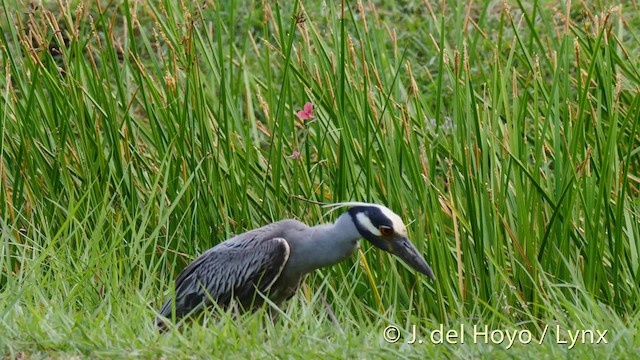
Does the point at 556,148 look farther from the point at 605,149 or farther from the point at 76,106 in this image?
the point at 76,106

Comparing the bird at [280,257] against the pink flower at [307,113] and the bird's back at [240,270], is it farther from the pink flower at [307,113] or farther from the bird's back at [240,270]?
the pink flower at [307,113]

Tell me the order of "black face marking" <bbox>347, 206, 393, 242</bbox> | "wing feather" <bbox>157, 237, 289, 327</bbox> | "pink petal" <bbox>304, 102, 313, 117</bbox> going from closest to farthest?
"black face marking" <bbox>347, 206, 393, 242</bbox>
"wing feather" <bbox>157, 237, 289, 327</bbox>
"pink petal" <bbox>304, 102, 313, 117</bbox>

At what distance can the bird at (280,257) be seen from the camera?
3.99 meters

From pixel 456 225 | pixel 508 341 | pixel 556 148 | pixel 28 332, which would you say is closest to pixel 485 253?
pixel 456 225

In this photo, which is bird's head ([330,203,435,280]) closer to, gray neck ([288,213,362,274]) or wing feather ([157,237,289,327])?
gray neck ([288,213,362,274])

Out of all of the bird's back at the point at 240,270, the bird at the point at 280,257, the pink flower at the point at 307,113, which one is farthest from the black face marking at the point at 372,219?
the pink flower at the point at 307,113

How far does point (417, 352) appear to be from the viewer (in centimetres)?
342

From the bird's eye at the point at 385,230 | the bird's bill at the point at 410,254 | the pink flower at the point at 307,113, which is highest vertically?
the pink flower at the point at 307,113

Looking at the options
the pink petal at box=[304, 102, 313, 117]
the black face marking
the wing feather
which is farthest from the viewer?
the pink petal at box=[304, 102, 313, 117]

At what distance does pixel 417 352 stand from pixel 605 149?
1.23 meters

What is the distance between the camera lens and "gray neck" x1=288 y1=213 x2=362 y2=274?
4.02 m

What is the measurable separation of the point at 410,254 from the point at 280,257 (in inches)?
18.8

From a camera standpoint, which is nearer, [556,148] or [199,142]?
[556,148]

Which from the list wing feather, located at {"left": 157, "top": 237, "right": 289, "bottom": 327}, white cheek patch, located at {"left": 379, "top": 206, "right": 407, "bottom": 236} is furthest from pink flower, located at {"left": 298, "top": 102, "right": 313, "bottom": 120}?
white cheek patch, located at {"left": 379, "top": 206, "right": 407, "bottom": 236}
